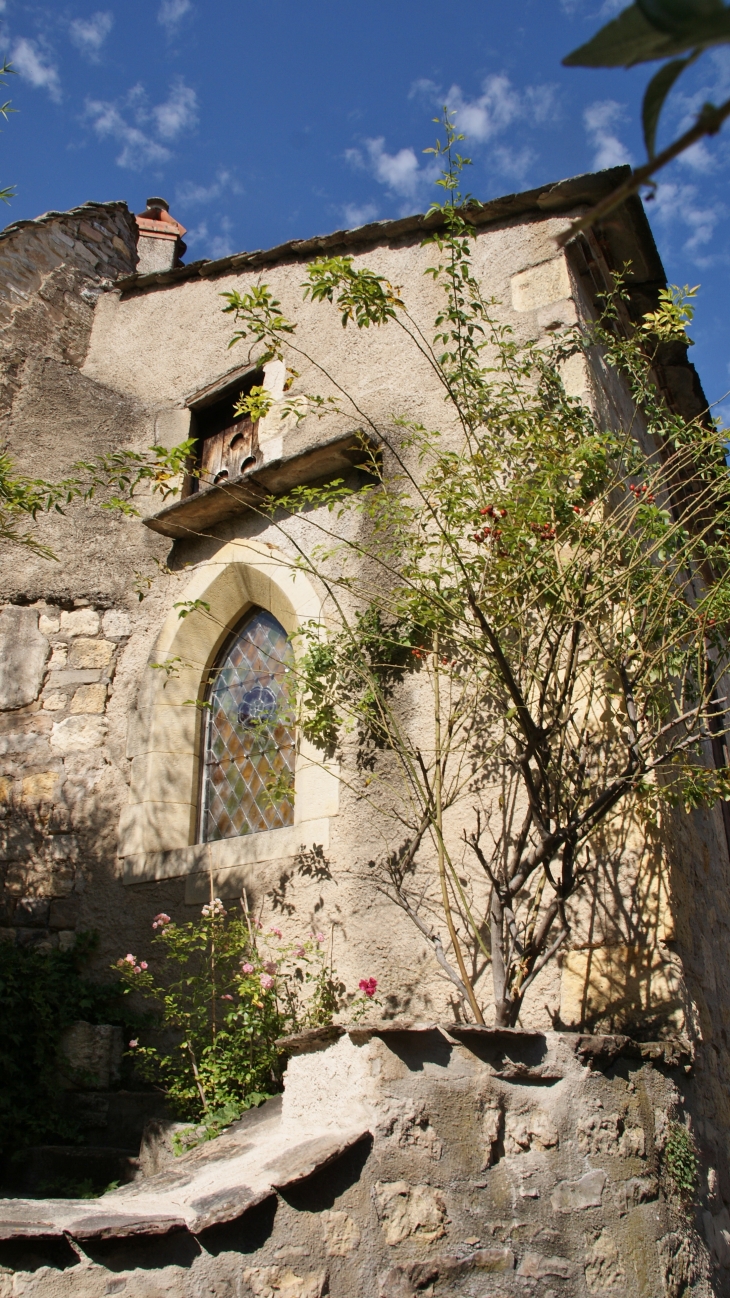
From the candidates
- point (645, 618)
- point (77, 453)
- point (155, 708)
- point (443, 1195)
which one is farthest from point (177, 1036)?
point (77, 453)

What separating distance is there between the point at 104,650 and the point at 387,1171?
341cm

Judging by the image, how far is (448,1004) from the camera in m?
3.61

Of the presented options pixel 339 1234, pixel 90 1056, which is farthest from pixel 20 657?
pixel 339 1234

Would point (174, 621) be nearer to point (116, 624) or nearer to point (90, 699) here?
point (116, 624)

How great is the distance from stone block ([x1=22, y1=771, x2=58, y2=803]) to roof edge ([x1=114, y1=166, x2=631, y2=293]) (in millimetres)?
3264

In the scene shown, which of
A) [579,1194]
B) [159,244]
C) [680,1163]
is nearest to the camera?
[579,1194]

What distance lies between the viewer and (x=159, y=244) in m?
8.98

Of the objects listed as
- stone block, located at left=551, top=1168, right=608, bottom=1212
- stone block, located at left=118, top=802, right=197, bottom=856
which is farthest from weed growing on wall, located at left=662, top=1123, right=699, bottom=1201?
stone block, located at left=118, top=802, right=197, bottom=856

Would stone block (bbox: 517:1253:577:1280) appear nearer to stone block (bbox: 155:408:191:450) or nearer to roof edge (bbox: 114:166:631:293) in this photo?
roof edge (bbox: 114:166:631:293)

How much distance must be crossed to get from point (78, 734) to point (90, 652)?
47cm

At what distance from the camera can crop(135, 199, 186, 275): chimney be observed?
8.85 meters

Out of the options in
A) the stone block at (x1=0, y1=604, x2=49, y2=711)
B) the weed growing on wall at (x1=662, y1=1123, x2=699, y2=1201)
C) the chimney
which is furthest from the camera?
the chimney

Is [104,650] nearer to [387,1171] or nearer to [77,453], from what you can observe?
[77,453]

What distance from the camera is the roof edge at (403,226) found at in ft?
15.7
